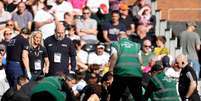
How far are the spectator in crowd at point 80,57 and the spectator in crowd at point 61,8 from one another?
1382 mm

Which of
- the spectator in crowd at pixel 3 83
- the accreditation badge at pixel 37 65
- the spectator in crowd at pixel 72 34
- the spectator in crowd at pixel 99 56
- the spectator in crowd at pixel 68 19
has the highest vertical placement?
the spectator in crowd at pixel 68 19

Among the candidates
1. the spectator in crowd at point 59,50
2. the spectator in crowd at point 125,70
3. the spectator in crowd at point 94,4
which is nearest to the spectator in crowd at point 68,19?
the spectator in crowd at point 94,4

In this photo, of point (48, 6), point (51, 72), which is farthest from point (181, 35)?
point (51, 72)

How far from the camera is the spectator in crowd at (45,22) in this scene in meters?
20.4

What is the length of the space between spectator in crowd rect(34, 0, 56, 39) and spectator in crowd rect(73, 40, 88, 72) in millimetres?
775

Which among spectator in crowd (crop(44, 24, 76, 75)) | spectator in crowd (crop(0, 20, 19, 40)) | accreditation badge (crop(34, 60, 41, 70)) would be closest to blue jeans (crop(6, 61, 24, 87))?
accreditation badge (crop(34, 60, 41, 70))

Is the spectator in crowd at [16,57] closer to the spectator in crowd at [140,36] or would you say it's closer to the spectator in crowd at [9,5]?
the spectator in crowd at [140,36]

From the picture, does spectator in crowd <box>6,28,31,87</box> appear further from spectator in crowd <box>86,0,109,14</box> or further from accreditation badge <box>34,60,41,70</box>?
spectator in crowd <box>86,0,109,14</box>

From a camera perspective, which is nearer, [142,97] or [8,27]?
[142,97]

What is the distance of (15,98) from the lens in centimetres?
1569

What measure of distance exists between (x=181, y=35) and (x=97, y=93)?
226 inches

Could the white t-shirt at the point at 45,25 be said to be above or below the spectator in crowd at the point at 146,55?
above

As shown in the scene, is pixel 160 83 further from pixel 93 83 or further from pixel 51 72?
pixel 51 72

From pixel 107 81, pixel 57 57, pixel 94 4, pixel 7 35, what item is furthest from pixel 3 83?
pixel 94 4
